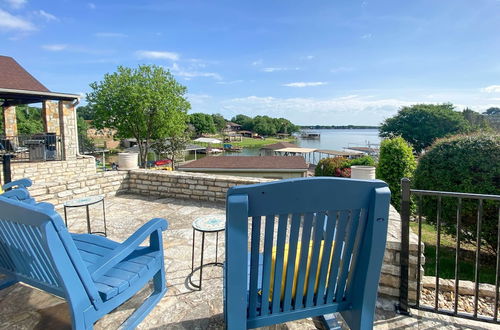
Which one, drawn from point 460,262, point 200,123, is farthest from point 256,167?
point 200,123

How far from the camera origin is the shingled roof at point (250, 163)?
1404cm

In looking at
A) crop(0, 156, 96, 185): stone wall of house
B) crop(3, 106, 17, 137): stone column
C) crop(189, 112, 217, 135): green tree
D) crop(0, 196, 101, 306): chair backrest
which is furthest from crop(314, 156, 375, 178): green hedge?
crop(189, 112, 217, 135): green tree

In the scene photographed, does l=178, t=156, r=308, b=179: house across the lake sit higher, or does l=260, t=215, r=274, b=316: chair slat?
l=260, t=215, r=274, b=316: chair slat

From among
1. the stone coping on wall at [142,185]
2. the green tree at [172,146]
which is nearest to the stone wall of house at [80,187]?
the stone coping on wall at [142,185]

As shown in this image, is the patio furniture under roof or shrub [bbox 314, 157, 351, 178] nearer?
the patio furniture under roof

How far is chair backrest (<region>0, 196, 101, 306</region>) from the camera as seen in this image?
1124 mm

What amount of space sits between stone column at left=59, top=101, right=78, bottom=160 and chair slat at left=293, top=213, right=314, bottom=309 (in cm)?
1155

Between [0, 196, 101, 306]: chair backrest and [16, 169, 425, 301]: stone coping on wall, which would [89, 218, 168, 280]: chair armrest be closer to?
[0, 196, 101, 306]: chair backrest

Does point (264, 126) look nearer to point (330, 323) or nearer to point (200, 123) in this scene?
point (200, 123)

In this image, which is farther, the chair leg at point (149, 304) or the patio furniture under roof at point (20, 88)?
the patio furniture under roof at point (20, 88)

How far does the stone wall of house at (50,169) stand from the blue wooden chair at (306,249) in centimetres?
805

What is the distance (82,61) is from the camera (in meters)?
19.3

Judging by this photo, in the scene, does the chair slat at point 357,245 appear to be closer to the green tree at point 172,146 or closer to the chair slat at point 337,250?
the chair slat at point 337,250

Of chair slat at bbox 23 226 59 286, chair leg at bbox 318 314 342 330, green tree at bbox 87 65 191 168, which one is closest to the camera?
chair slat at bbox 23 226 59 286
